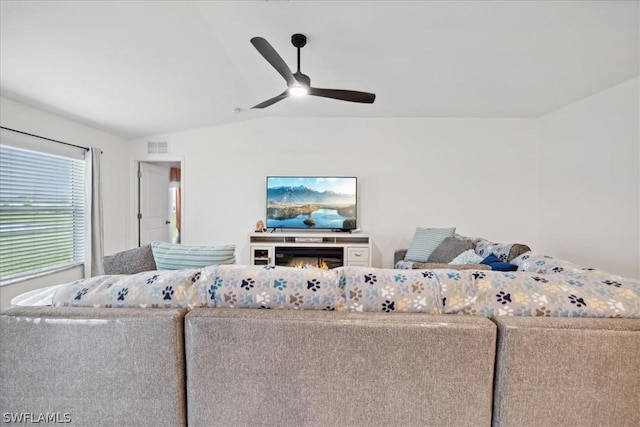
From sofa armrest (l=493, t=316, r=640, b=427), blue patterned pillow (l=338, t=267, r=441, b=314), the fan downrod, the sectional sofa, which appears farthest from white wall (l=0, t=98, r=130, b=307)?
sofa armrest (l=493, t=316, r=640, b=427)

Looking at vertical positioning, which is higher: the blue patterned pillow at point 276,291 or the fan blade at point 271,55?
the fan blade at point 271,55

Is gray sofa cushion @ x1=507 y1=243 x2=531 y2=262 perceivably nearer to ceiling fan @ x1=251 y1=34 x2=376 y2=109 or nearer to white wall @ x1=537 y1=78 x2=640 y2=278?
white wall @ x1=537 y1=78 x2=640 y2=278

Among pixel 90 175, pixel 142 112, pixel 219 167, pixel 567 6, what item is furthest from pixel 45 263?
pixel 567 6

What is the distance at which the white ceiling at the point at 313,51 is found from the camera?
71.6 inches

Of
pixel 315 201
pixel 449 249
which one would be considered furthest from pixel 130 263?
pixel 449 249

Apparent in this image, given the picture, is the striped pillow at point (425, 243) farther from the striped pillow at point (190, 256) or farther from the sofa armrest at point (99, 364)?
the sofa armrest at point (99, 364)

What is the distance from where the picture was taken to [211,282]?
105 cm

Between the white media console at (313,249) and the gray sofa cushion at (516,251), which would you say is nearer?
the gray sofa cushion at (516,251)

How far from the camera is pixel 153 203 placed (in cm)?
445

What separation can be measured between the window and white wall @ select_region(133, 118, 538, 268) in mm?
1117

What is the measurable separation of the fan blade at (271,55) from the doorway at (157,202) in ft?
9.39

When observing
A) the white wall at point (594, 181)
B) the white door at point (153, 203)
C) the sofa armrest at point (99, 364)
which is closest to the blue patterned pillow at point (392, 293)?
the sofa armrest at point (99, 364)

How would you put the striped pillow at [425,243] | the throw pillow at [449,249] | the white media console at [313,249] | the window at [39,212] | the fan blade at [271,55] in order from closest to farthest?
the fan blade at [271,55]
the window at [39,212]
the throw pillow at [449,249]
the striped pillow at [425,243]
the white media console at [313,249]

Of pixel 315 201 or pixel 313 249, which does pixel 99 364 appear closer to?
pixel 313 249
